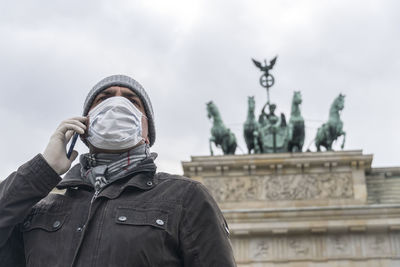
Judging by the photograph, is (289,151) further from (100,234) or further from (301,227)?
(100,234)

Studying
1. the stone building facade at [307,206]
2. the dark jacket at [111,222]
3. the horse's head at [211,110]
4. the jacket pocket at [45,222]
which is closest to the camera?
the dark jacket at [111,222]

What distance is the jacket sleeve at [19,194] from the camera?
6.26 ft

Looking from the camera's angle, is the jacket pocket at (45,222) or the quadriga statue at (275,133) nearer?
the jacket pocket at (45,222)

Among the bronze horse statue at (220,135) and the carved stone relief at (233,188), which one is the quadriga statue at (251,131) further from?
the carved stone relief at (233,188)

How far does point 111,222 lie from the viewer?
5.94 feet

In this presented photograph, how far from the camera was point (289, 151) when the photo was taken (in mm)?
21922

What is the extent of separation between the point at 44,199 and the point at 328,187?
18.9m

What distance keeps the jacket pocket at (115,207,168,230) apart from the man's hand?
0.96ft

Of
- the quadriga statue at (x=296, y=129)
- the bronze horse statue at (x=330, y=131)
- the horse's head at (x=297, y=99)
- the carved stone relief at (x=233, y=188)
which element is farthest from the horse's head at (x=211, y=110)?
the bronze horse statue at (x=330, y=131)

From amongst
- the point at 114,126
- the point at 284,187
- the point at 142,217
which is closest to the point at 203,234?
the point at 142,217

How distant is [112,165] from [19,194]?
289 millimetres

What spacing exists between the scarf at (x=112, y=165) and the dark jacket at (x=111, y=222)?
2cm

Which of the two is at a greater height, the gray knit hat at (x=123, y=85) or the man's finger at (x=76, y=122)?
the gray knit hat at (x=123, y=85)

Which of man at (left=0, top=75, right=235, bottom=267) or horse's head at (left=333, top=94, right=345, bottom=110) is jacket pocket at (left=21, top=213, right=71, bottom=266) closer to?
man at (left=0, top=75, right=235, bottom=267)
